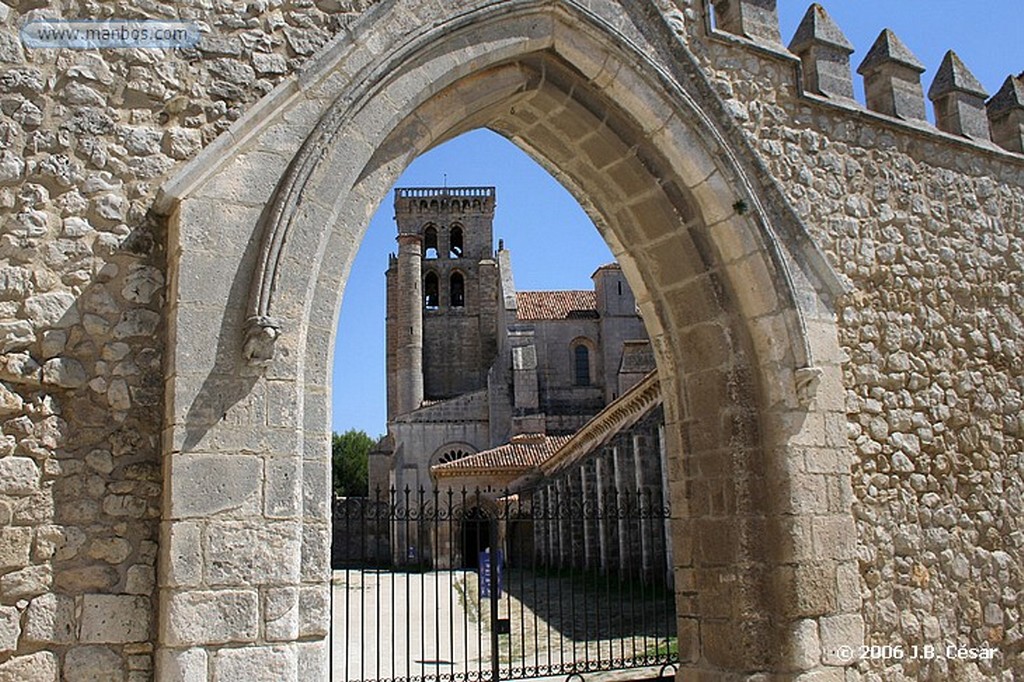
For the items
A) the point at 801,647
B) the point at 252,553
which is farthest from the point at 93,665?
the point at 801,647

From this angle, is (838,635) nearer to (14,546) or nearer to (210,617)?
(210,617)

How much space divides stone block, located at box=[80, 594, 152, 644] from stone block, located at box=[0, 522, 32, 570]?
31 cm

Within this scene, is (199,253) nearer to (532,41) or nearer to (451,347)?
(532,41)

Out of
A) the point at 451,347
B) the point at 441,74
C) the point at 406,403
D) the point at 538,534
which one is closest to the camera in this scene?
the point at 441,74

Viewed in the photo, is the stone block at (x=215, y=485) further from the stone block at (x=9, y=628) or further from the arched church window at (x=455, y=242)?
the arched church window at (x=455, y=242)

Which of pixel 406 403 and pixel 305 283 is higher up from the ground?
pixel 406 403

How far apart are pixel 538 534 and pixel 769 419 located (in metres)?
20.6

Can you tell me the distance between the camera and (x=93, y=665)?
3.94m

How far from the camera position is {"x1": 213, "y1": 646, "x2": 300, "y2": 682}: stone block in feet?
13.0

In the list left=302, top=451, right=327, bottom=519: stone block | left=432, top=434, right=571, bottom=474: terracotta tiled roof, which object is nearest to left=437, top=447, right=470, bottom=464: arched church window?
left=432, top=434, right=571, bottom=474: terracotta tiled roof

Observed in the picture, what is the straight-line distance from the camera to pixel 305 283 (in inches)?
177

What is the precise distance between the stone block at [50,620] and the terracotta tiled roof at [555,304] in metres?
39.8

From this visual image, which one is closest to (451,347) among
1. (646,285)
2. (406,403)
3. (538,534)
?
Result: (406,403)

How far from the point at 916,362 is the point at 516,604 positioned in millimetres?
11866
